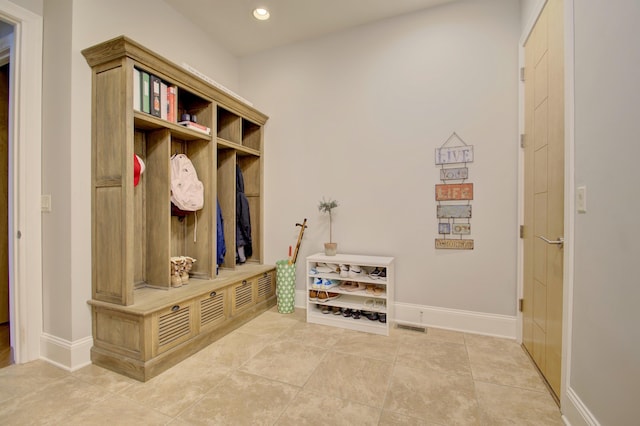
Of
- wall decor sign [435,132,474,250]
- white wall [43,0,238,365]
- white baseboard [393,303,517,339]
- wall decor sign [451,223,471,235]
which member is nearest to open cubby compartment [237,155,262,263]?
white wall [43,0,238,365]

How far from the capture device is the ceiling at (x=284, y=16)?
266cm

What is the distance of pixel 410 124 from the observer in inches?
109

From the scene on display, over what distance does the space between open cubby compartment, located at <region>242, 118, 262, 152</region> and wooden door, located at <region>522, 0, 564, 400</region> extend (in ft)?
8.61

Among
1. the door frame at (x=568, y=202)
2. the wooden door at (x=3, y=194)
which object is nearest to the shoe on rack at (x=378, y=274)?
the door frame at (x=568, y=202)

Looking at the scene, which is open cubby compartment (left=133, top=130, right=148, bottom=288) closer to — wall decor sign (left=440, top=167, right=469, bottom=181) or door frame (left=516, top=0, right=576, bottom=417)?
wall decor sign (left=440, top=167, right=469, bottom=181)

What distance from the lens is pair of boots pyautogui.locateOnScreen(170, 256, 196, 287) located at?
2.39 metres

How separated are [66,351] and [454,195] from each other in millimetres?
3244

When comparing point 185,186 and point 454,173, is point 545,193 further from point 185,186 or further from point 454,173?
point 185,186

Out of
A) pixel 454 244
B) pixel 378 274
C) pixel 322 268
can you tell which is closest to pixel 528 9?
pixel 454 244

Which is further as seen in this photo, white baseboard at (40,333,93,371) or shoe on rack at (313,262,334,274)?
shoe on rack at (313,262,334,274)

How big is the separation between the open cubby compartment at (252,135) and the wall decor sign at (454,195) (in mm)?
1983

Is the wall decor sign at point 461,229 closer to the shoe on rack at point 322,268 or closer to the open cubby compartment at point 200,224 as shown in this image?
the shoe on rack at point 322,268

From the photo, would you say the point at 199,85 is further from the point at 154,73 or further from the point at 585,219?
the point at 585,219

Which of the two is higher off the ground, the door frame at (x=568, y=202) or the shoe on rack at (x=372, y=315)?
the door frame at (x=568, y=202)
